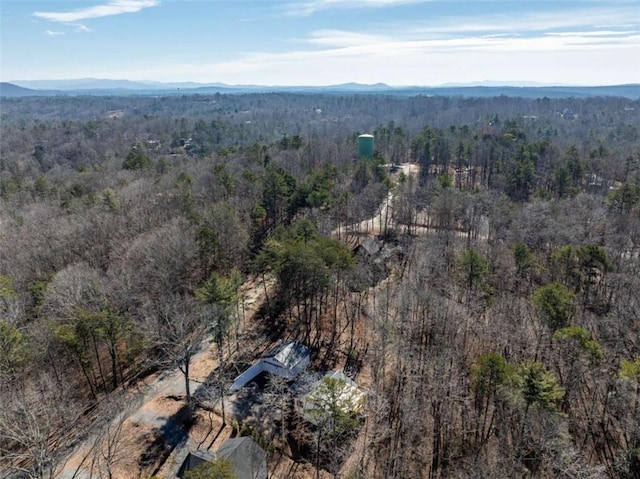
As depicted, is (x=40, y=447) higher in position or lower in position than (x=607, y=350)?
higher

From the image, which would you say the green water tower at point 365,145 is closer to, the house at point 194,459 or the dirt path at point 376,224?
the dirt path at point 376,224

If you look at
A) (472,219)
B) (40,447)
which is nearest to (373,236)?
(472,219)

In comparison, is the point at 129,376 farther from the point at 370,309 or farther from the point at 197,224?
the point at 370,309

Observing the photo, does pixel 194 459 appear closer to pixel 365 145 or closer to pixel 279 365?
pixel 279 365

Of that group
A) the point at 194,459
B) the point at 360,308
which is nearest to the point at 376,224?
the point at 360,308

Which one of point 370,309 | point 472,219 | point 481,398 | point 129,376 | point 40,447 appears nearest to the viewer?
point 40,447

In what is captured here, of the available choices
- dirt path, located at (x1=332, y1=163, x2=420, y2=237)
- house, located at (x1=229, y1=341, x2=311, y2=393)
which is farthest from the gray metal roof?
dirt path, located at (x1=332, y1=163, x2=420, y2=237)
